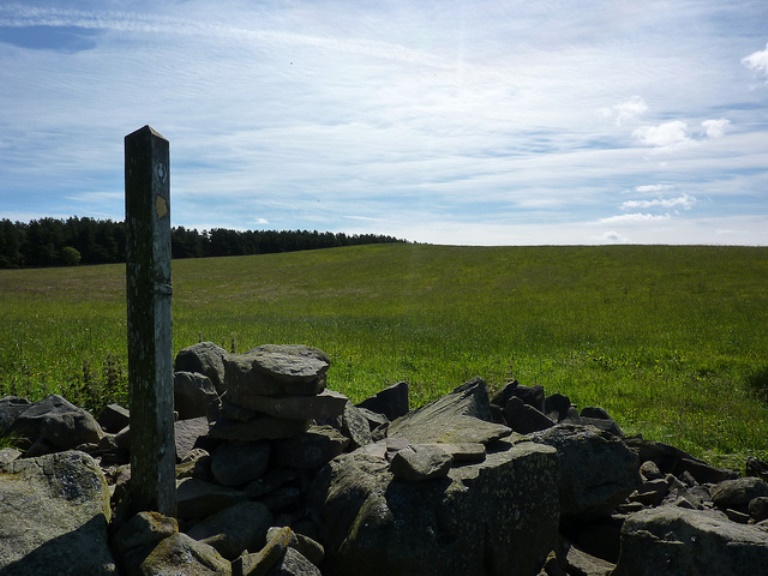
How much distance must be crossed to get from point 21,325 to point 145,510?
2826 cm

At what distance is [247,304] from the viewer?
45.8 metres

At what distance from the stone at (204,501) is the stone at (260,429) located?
0.72 m

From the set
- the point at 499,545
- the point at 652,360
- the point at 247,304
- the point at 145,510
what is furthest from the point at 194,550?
the point at 247,304

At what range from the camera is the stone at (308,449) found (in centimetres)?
709

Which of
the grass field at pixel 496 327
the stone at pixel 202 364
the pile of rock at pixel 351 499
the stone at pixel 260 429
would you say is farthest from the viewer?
the grass field at pixel 496 327

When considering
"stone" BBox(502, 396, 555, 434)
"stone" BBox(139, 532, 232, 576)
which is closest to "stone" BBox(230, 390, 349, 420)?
"stone" BBox(139, 532, 232, 576)

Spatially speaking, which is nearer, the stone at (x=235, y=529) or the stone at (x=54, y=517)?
the stone at (x=54, y=517)

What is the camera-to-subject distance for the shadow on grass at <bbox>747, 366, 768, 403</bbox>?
1603cm

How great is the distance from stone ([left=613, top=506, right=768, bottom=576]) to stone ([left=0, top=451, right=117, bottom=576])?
450 centimetres

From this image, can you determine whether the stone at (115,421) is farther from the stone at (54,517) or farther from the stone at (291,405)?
the stone at (54,517)

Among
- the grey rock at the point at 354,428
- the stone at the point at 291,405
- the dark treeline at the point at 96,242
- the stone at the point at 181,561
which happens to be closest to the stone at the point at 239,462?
the stone at the point at 291,405

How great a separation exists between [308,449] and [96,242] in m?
101

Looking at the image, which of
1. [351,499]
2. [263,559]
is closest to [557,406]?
[351,499]

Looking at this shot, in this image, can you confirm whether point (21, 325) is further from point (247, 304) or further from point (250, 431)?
point (250, 431)
